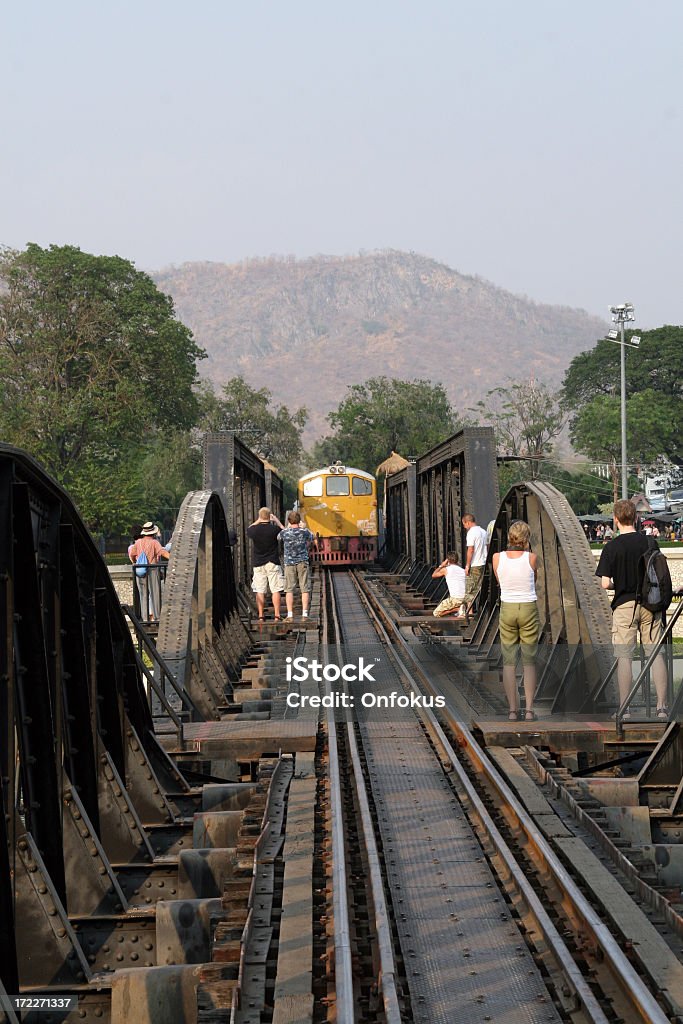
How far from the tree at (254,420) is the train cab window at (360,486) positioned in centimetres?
5085

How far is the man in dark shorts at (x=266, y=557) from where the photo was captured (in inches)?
692

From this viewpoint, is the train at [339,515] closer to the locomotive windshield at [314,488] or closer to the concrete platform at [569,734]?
the locomotive windshield at [314,488]

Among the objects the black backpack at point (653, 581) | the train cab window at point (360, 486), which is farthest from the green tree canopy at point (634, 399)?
the black backpack at point (653, 581)

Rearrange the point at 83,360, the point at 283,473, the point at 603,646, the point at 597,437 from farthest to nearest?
the point at 283,473
the point at 597,437
the point at 83,360
the point at 603,646

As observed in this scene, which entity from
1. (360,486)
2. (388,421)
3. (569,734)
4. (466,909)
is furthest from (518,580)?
(388,421)

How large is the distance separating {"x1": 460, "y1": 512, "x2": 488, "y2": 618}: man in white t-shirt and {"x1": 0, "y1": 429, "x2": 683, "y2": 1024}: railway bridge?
4429 mm

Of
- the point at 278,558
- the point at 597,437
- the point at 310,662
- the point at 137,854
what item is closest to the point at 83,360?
the point at 597,437

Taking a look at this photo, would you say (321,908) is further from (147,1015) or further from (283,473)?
(283,473)

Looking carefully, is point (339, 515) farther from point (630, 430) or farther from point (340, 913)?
point (630, 430)

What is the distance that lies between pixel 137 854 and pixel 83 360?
52.2 meters

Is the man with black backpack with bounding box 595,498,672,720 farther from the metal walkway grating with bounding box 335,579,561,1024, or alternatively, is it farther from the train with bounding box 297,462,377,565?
the train with bounding box 297,462,377,565

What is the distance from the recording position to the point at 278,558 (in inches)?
713

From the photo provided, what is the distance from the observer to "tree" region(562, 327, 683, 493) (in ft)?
265

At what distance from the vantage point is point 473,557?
17.9 metres
